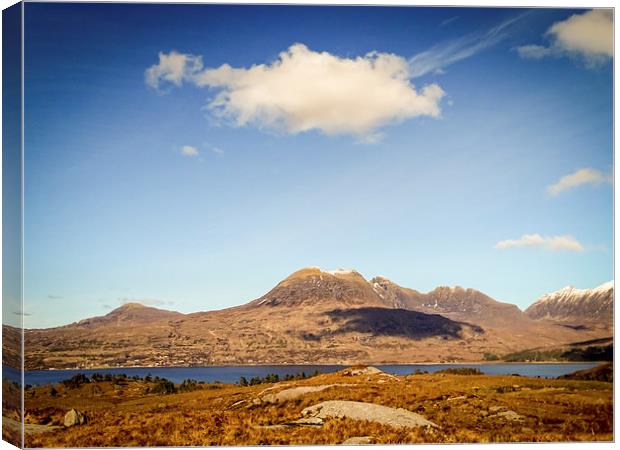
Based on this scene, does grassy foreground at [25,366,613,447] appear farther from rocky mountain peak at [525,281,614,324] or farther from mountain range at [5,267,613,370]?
mountain range at [5,267,613,370]

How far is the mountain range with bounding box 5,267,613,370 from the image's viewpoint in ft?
72.9

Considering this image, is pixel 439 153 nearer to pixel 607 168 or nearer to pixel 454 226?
pixel 454 226

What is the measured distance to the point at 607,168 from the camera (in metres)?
18.0

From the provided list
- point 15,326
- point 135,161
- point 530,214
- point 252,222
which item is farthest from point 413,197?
point 15,326

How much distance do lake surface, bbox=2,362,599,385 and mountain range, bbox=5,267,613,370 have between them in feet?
1.36

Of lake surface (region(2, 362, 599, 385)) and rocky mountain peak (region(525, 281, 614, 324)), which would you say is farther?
lake surface (region(2, 362, 599, 385))

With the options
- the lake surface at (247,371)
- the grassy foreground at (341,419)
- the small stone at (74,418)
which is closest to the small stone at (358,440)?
the grassy foreground at (341,419)

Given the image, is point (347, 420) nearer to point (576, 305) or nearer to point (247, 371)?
point (576, 305)

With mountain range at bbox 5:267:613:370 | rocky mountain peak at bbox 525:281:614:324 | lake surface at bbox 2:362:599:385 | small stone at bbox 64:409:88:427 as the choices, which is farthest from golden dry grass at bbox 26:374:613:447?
mountain range at bbox 5:267:613:370

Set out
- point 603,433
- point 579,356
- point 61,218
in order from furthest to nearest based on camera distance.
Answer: point 579,356 < point 61,218 < point 603,433

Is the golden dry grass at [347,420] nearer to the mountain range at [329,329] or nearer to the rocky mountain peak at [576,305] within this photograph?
the rocky mountain peak at [576,305]

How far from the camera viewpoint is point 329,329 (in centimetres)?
2889

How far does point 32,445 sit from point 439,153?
12631 millimetres

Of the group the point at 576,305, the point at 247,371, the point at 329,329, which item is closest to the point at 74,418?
the point at 247,371
